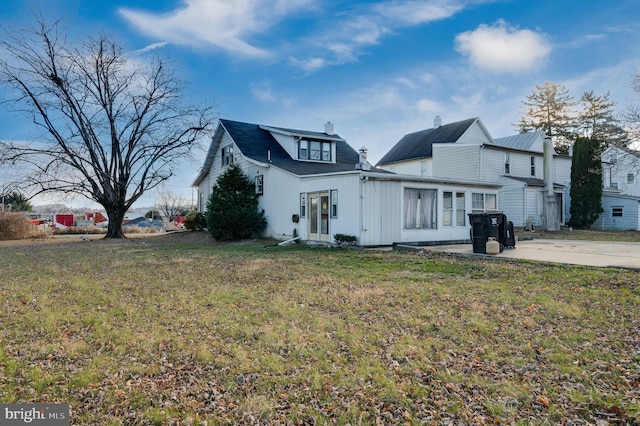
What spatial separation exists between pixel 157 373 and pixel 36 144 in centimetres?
2320

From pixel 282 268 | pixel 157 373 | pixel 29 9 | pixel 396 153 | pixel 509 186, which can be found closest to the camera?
pixel 157 373

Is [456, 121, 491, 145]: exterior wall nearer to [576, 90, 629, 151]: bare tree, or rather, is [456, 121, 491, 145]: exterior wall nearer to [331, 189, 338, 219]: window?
[331, 189, 338, 219]: window

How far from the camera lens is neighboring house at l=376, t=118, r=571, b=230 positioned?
77.7 ft

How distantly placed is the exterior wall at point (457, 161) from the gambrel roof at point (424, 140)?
895mm

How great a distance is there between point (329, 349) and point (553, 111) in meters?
47.4

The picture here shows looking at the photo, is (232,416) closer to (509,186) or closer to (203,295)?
(203,295)

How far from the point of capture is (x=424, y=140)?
96.0 feet

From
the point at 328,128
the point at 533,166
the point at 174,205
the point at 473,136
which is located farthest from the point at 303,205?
the point at 174,205

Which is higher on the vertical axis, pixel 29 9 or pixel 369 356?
pixel 29 9

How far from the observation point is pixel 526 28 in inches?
548

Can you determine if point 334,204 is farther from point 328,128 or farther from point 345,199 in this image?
point 328,128

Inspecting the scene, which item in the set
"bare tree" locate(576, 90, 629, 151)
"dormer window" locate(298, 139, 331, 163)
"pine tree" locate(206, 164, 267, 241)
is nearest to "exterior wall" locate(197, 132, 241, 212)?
"pine tree" locate(206, 164, 267, 241)

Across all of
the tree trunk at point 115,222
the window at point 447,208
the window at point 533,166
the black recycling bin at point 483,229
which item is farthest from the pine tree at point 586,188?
the tree trunk at point 115,222

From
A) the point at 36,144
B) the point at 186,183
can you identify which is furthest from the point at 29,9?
the point at 186,183
